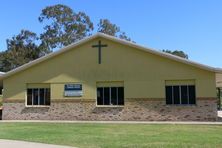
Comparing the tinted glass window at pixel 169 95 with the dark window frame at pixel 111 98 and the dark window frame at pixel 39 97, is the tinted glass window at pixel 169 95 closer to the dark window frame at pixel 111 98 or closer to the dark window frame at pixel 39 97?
the dark window frame at pixel 111 98

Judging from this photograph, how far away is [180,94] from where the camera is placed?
2495 cm

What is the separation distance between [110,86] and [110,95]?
635 millimetres

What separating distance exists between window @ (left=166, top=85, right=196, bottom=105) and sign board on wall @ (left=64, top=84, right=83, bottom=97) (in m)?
6.30

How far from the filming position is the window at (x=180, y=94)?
973 inches

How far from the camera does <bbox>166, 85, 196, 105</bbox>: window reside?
2470cm

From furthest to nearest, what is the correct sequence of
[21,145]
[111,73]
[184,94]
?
[111,73] < [184,94] < [21,145]

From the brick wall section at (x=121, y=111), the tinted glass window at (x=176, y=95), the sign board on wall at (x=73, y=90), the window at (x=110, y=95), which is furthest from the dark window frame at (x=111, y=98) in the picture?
the tinted glass window at (x=176, y=95)

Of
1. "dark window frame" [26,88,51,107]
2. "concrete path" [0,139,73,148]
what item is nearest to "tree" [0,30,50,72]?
"dark window frame" [26,88,51,107]

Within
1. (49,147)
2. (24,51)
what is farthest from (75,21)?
(49,147)

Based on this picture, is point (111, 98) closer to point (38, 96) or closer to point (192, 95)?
point (192, 95)

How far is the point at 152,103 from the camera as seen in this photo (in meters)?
25.2

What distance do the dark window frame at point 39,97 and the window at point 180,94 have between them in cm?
885

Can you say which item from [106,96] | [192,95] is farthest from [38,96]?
[192,95]

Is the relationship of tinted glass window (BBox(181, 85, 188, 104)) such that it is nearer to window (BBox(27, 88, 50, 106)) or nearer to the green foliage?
window (BBox(27, 88, 50, 106))
